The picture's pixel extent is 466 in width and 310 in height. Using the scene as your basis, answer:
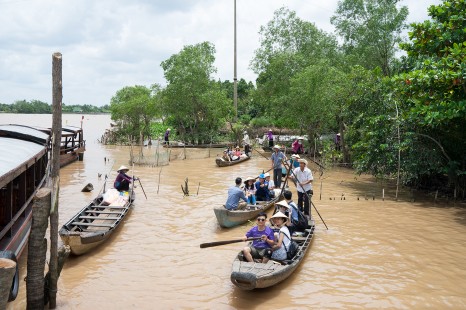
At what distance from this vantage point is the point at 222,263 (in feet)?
27.3

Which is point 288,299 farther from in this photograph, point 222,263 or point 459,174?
point 459,174

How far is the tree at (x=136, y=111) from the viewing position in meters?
36.8

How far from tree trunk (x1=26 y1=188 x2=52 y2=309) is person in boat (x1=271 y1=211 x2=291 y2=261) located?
3.81 m

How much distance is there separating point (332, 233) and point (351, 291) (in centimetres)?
355

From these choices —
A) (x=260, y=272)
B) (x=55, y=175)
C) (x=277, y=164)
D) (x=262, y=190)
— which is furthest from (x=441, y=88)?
(x=55, y=175)

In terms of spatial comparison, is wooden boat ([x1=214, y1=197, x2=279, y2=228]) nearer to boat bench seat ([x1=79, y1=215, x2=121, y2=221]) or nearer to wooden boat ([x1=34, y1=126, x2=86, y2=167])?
boat bench seat ([x1=79, y1=215, x2=121, y2=221])

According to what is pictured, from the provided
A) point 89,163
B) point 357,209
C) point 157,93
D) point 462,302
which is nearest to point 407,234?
point 357,209

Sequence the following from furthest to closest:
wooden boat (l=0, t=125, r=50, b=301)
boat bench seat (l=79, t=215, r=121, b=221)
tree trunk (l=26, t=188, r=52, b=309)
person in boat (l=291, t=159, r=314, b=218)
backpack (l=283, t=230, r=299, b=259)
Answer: person in boat (l=291, t=159, r=314, b=218)
boat bench seat (l=79, t=215, r=121, b=221)
backpack (l=283, t=230, r=299, b=259)
wooden boat (l=0, t=125, r=50, b=301)
tree trunk (l=26, t=188, r=52, b=309)

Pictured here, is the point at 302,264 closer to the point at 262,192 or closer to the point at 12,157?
the point at 262,192

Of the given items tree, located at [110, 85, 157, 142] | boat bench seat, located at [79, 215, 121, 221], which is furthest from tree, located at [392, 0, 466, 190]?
tree, located at [110, 85, 157, 142]

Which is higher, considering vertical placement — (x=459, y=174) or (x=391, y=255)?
(x=459, y=174)

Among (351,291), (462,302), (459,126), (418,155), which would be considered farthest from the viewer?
(418,155)

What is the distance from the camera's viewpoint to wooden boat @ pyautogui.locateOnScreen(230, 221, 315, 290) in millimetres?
6188

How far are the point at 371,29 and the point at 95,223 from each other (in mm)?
24313
